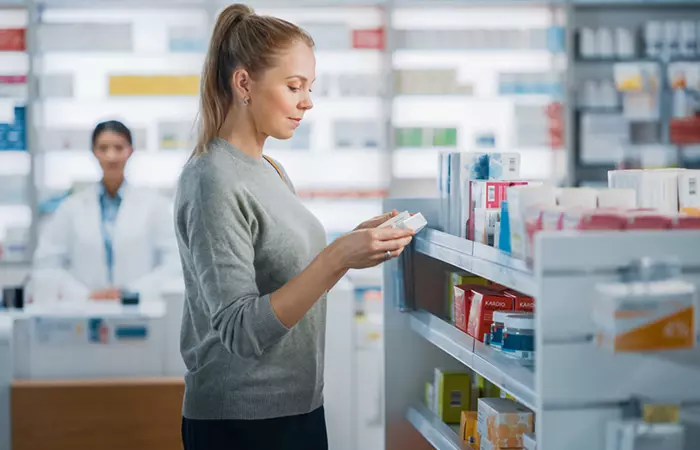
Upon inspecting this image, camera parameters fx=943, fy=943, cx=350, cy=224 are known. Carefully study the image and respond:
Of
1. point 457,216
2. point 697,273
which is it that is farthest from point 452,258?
point 697,273

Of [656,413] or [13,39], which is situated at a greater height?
[13,39]

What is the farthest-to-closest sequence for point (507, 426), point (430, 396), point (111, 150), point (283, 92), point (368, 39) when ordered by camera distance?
point (368, 39) < point (111, 150) < point (430, 396) < point (507, 426) < point (283, 92)

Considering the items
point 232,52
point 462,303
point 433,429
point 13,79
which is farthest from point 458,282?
point 13,79

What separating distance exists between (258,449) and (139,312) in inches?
66.3

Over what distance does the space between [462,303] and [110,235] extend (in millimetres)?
2920

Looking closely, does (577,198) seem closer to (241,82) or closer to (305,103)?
(305,103)

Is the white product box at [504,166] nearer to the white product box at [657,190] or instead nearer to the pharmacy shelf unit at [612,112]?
the white product box at [657,190]

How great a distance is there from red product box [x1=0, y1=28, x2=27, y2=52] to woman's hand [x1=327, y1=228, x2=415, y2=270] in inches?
198

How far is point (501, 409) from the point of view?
91.7 inches

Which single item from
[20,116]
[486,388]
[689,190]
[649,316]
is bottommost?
[486,388]

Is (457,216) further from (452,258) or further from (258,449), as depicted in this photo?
(258,449)

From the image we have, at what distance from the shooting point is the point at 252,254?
6.46ft

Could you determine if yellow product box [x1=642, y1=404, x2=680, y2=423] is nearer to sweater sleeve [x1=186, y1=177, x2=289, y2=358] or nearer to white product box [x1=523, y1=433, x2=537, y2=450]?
white product box [x1=523, y1=433, x2=537, y2=450]

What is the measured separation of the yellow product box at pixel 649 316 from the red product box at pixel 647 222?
154 mm
